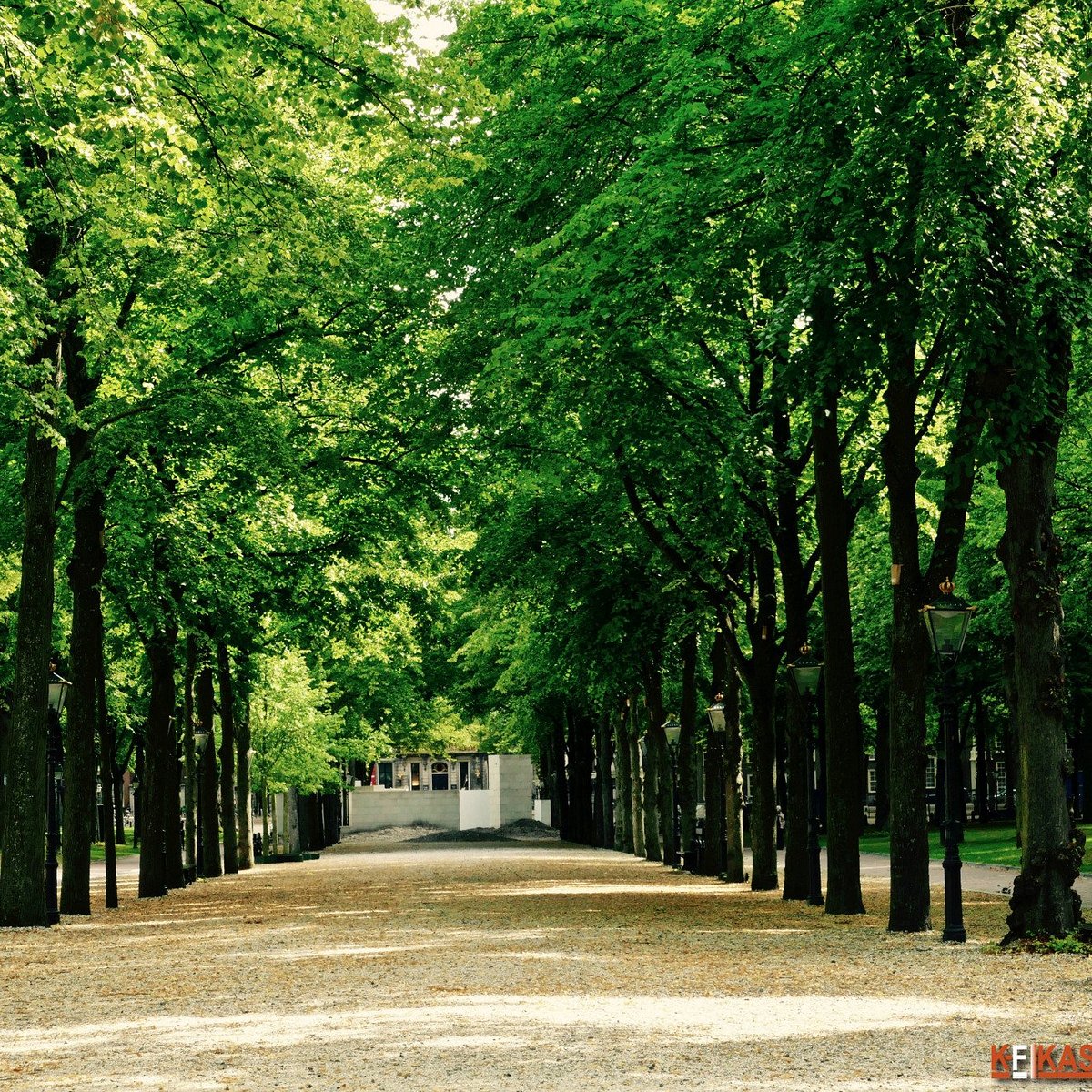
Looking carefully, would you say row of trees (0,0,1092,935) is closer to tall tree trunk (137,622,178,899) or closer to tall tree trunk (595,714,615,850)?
tall tree trunk (137,622,178,899)

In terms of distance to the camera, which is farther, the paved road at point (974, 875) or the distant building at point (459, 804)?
the distant building at point (459, 804)

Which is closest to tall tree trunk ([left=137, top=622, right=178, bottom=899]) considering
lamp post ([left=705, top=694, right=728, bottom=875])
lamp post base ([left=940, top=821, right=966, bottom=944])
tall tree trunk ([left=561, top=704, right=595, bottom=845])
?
lamp post ([left=705, top=694, right=728, bottom=875])

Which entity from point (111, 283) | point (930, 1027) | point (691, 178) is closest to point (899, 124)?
point (691, 178)

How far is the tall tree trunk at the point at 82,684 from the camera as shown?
73.3ft

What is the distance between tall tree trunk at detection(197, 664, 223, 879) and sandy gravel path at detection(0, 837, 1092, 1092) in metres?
13.0

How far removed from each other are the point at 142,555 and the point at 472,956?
1240 centimetres

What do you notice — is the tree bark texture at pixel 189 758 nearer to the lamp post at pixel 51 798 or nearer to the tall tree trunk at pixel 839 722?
the lamp post at pixel 51 798

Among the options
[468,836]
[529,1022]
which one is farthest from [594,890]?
[468,836]

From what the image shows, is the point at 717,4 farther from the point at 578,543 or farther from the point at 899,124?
the point at 578,543

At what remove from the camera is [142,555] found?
25.5m

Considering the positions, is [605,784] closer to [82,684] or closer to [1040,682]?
[82,684]

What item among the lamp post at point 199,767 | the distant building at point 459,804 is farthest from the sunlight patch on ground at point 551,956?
the distant building at point 459,804

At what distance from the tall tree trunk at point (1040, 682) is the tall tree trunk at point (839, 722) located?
4.68 metres

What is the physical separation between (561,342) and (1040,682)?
623 centimetres
